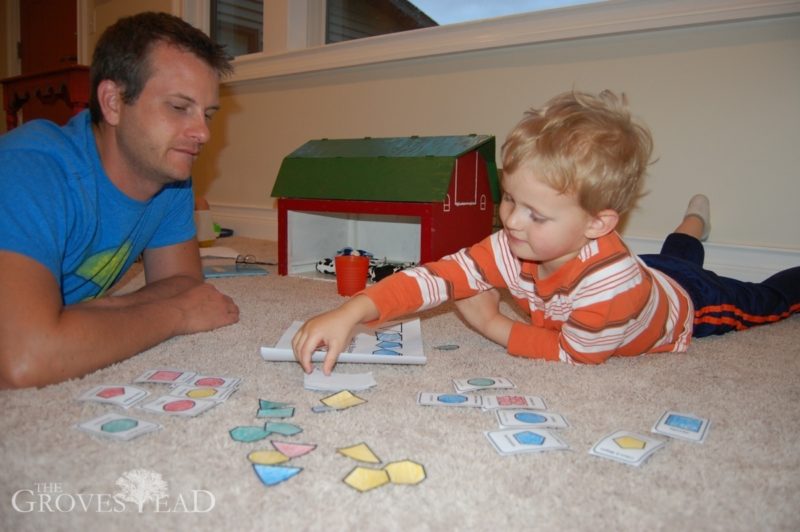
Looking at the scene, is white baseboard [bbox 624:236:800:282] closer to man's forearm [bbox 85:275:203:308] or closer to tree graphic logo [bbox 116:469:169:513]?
man's forearm [bbox 85:275:203:308]

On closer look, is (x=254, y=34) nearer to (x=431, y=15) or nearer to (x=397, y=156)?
(x=431, y=15)

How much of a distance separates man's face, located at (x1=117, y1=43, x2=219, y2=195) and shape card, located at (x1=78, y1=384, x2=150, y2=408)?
1.46ft

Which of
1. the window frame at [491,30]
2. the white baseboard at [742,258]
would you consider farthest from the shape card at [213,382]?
the window frame at [491,30]

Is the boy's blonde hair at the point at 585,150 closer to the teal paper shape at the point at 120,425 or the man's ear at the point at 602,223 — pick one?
the man's ear at the point at 602,223

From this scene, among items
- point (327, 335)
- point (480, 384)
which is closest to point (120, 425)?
point (327, 335)

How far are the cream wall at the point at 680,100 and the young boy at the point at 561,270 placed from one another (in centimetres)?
72

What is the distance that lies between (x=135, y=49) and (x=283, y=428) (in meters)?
0.78

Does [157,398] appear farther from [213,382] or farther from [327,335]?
[327,335]

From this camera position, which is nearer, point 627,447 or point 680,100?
point 627,447

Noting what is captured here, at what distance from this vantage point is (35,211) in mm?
895

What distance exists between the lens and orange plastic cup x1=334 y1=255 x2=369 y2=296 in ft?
5.45

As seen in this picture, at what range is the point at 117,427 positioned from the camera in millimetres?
743

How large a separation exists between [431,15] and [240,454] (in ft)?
7.12

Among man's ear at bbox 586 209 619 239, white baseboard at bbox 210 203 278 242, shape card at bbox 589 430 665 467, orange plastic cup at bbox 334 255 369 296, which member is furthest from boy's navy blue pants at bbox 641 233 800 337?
white baseboard at bbox 210 203 278 242
